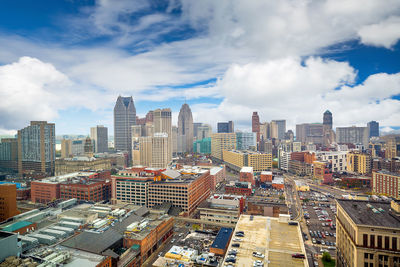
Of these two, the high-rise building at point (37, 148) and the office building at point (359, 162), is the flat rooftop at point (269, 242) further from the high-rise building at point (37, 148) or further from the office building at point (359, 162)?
the high-rise building at point (37, 148)

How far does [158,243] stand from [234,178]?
86.6m

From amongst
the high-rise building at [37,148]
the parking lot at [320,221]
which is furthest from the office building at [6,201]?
the high-rise building at [37,148]

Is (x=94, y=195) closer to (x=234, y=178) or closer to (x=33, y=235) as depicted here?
(x=33, y=235)

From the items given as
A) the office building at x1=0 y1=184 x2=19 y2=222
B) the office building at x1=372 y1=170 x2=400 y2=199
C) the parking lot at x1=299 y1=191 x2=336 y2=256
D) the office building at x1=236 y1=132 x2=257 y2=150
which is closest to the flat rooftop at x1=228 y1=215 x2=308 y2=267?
the parking lot at x1=299 y1=191 x2=336 y2=256

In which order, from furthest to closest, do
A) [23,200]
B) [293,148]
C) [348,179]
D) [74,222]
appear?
[293,148] → [348,179] → [23,200] → [74,222]

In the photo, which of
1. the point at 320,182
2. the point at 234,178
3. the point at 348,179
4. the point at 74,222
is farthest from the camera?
the point at 234,178

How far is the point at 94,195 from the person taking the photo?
282 feet

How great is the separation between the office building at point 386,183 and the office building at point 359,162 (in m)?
36.0

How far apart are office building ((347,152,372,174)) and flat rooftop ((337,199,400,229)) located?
105078 millimetres

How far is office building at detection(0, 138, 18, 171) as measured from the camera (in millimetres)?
149550

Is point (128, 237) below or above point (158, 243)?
above

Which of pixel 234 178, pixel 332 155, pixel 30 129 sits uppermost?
pixel 30 129

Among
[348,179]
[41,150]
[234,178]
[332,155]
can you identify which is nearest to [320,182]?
[348,179]

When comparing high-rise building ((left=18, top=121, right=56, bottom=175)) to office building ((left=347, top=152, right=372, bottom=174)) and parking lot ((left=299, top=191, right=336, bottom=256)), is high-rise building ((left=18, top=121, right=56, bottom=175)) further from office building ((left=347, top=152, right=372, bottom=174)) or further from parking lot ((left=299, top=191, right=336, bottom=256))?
office building ((left=347, top=152, right=372, bottom=174))
